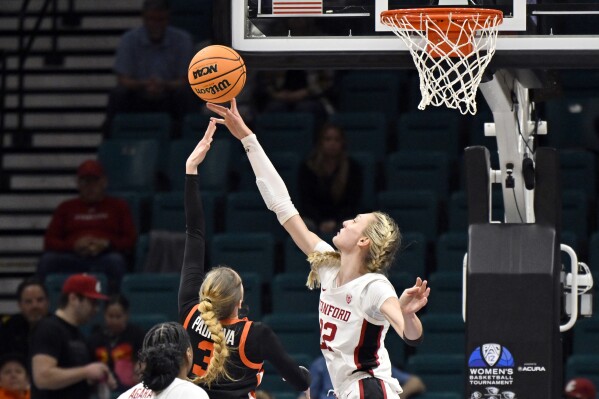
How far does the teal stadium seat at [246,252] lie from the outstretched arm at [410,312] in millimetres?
5992

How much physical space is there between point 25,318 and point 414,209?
351 cm

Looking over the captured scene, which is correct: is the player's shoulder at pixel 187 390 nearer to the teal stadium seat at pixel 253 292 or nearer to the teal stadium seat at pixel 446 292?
the teal stadium seat at pixel 253 292

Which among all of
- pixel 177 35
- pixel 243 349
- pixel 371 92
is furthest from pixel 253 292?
pixel 243 349

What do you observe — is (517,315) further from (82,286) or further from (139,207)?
(139,207)

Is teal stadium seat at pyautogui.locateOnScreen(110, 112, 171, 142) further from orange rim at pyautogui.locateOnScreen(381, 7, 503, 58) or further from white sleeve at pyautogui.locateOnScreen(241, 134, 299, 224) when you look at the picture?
orange rim at pyautogui.locateOnScreen(381, 7, 503, 58)

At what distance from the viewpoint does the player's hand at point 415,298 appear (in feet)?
18.0

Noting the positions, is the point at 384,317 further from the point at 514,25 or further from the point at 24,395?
the point at 24,395

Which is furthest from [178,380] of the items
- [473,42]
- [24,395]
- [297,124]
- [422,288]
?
[297,124]

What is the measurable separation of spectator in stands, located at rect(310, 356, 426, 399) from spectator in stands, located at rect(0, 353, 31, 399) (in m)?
2.14

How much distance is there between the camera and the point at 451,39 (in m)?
6.34

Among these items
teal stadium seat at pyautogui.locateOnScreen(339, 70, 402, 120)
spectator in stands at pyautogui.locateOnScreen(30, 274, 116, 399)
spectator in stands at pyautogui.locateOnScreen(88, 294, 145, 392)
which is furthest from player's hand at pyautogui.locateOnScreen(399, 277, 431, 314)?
teal stadium seat at pyautogui.locateOnScreen(339, 70, 402, 120)

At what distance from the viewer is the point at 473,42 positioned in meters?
6.29

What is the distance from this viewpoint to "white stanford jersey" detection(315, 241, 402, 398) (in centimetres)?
597

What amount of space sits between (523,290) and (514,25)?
1550 mm
